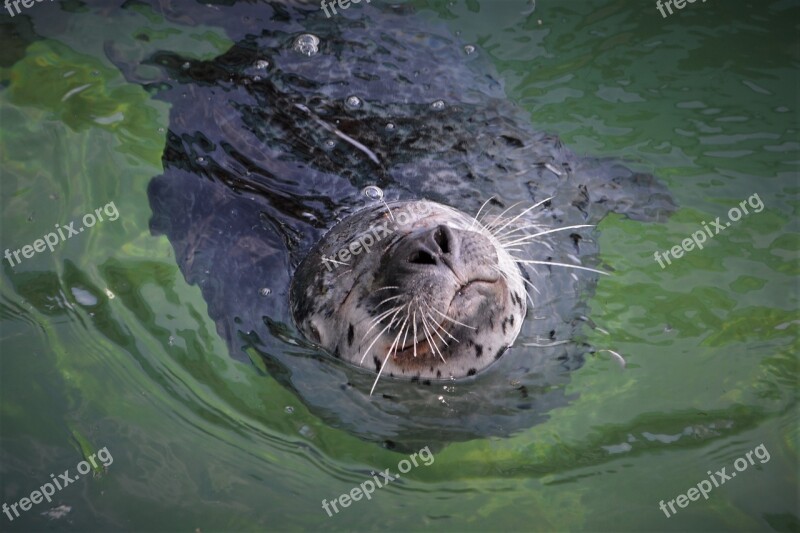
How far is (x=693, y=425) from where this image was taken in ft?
13.9

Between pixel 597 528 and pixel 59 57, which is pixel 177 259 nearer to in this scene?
pixel 59 57

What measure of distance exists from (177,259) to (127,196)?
0.66 m

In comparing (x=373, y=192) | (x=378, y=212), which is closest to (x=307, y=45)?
(x=373, y=192)

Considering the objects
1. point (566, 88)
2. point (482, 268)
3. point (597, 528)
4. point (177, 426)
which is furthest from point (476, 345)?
point (566, 88)

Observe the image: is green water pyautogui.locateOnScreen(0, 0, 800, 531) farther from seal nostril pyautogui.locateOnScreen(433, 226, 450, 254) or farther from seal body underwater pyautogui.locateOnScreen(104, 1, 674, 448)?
seal nostril pyautogui.locateOnScreen(433, 226, 450, 254)
